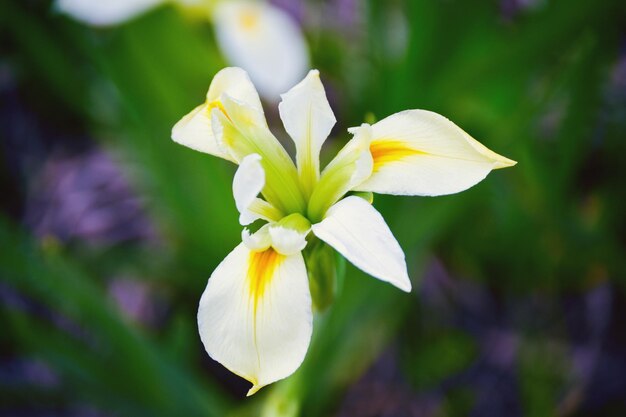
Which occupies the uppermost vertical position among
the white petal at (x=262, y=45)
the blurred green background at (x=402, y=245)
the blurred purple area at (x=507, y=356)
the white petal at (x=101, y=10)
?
the white petal at (x=101, y=10)

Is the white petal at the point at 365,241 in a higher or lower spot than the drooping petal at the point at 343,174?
lower

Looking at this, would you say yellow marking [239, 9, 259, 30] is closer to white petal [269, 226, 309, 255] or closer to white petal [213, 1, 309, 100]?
white petal [213, 1, 309, 100]

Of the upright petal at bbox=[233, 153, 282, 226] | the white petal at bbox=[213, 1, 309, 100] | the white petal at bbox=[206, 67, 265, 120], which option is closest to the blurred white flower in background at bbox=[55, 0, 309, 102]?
the white petal at bbox=[213, 1, 309, 100]

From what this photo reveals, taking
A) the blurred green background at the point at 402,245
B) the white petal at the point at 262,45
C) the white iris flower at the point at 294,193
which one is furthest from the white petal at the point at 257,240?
the white petal at the point at 262,45

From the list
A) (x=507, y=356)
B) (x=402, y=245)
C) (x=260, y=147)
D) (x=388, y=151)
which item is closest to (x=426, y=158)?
(x=388, y=151)

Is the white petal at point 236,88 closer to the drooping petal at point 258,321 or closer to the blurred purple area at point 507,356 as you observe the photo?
the drooping petal at point 258,321

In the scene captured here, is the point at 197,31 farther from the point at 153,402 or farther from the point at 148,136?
the point at 153,402

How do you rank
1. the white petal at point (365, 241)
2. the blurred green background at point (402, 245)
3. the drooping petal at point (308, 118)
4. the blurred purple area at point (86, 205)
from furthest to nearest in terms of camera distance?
the blurred purple area at point (86, 205), the blurred green background at point (402, 245), the drooping petal at point (308, 118), the white petal at point (365, 241)
